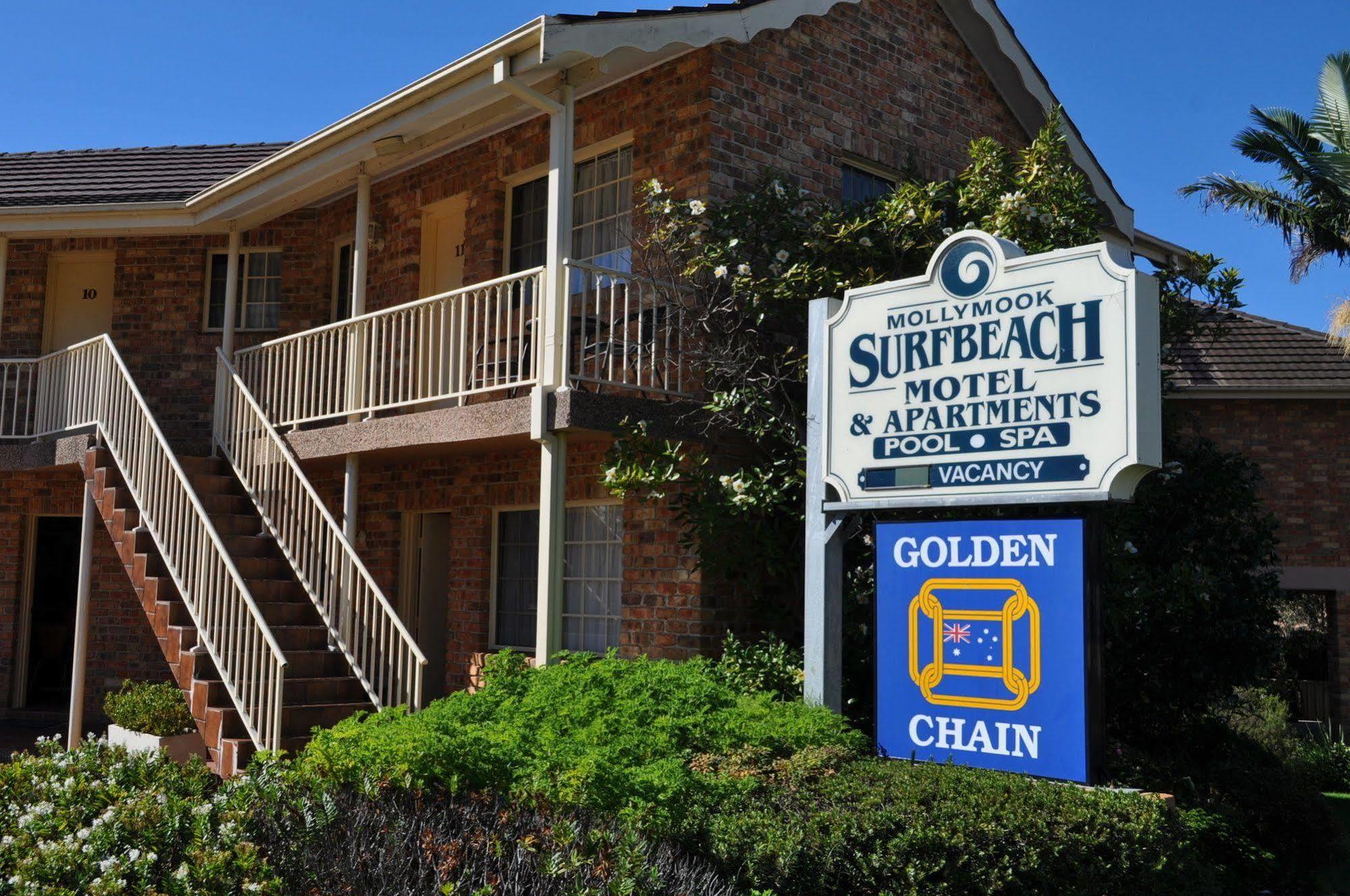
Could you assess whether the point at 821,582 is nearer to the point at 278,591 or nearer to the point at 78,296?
the point at 278,591

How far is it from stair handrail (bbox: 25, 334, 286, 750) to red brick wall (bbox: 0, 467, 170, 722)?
2.53 metres

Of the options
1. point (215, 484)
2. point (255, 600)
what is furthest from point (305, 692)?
point (215, 484)

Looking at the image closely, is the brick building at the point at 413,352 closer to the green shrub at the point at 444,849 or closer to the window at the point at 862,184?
the window at the point at 862,184

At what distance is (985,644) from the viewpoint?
688 centimetres

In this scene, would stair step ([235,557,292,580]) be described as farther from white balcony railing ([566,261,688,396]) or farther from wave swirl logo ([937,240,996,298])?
wave swirl logo ([937,240,996,298])

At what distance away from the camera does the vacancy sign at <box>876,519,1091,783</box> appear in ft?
21.5

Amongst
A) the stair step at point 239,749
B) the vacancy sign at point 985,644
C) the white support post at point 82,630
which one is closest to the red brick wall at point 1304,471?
the vacancy sign at point 985,644

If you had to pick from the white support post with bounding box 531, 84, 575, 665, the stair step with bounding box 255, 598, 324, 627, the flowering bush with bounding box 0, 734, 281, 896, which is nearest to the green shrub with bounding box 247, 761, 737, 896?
the flowering bush with bounding box 0, 734, 281, 896

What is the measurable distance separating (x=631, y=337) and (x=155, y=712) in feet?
17.5

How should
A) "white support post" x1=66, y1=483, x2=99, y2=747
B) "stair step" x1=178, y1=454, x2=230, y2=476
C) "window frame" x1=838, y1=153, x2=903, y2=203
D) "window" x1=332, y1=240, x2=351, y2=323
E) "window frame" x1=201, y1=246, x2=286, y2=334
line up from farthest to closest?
"window frame" x1=201, y1=246, x2=286, y2=334
"window" x1=332, y1=240, x2=351, y2=323
"white support post" x1=66, y1=483, x2=99, y2=747
"stair step" x1=178, y1=454, x2=230, y2=476
"window frame" x1=838, y1=153, x2=903, y2=203

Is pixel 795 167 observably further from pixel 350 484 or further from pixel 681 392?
pixel 350 484

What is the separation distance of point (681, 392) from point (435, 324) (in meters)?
4.01

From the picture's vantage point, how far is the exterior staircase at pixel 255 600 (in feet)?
31.9

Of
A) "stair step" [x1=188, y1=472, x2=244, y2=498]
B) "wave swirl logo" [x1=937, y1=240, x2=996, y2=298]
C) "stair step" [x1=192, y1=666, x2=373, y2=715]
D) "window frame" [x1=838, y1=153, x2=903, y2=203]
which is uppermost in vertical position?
"window frame" [x1=838, y1=153, x2=903, y2=203]
